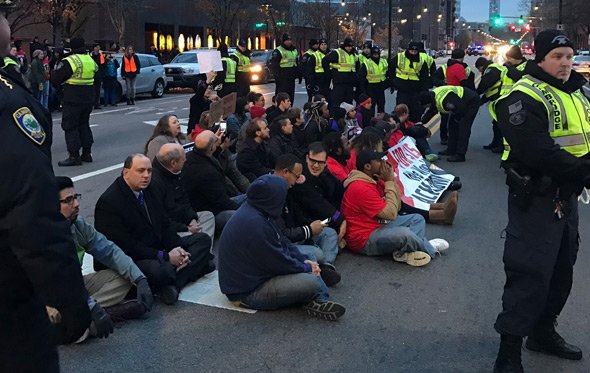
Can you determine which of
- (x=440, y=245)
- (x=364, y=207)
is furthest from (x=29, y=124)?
(x=440, y=245)

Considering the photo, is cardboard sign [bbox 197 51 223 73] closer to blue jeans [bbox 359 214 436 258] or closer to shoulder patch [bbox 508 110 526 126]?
blue jeans [bbox 359 214 436 258]

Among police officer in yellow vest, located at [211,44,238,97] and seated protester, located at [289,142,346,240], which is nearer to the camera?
seated protester, located at [289,142,346,240]

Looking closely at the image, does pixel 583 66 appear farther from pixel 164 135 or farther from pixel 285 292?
pixel 285 292

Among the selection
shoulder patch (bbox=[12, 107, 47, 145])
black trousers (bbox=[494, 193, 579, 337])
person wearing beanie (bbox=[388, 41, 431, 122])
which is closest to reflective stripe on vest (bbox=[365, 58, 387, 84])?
person wearing beanie (bbox=[388, 41, 431, 122])

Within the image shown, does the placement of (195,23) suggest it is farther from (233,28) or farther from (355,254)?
(355,254)

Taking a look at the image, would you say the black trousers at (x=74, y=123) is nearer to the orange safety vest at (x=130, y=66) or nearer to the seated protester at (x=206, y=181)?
the seated protester at (x=206, y=181)

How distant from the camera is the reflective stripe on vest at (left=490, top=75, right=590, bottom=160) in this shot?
A: 3.65 metres

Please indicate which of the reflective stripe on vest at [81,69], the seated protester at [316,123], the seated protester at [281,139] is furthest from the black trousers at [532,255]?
the reflective stripe on vest at [81,69]

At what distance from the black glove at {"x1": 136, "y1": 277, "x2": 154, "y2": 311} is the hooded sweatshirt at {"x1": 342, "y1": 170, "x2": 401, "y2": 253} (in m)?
2.25

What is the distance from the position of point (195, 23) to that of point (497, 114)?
1977 inches

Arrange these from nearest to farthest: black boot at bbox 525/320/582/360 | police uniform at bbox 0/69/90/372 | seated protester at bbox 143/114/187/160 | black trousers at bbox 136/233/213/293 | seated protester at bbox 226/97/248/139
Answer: police uniform at bbox 0/69/90/372, black boot at bbox 525/320/582/360, black trousers at bbox 136/233/213/293, seated protester at bbox 143/114/187/160, seated protester at bbox 226/97/248/139

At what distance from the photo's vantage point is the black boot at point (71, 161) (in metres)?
10.6

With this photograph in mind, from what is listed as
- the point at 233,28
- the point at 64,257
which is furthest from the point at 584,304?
the point at 233,28

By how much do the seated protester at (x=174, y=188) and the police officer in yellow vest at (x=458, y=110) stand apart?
6400 millimetres
